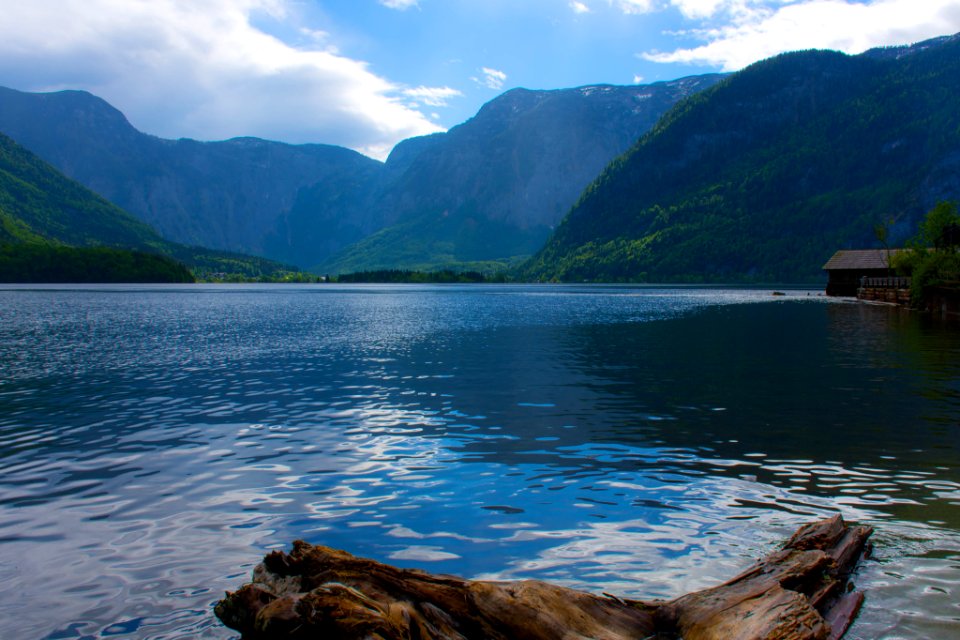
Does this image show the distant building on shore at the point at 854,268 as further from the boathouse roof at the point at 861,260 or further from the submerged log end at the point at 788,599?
the submerged log end at the point at 788,599

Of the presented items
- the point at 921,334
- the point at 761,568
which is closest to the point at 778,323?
the point at 921,334

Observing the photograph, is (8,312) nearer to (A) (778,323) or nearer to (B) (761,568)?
(A) (778,323)

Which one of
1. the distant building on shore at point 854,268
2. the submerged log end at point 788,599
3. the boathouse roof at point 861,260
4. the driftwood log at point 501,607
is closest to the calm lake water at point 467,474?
the submerged log end at point 788,599

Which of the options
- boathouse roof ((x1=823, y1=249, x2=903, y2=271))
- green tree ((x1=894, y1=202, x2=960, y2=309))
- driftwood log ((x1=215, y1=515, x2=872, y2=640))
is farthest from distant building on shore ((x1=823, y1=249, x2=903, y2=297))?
driftwood log ((x1=215, y1=515, x2=872, y2=640))

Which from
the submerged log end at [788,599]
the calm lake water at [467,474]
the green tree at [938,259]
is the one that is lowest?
the calm lake water at [467,474]

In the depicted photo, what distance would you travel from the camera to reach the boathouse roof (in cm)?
12912

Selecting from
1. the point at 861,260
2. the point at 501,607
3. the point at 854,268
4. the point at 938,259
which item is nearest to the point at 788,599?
the point at 501,607

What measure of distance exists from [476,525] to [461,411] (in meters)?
13.0

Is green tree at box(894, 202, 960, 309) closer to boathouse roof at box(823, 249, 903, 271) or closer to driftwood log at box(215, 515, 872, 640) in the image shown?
boathouse roof at box(823, 249, 903, 271)

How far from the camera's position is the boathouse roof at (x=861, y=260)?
424ft

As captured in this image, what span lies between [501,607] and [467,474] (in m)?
9.01

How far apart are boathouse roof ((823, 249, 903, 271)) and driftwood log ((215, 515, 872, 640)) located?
134 m

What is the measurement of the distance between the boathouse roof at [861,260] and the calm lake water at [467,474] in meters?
100

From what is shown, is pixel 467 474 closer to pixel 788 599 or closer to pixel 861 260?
pixel 788 599
